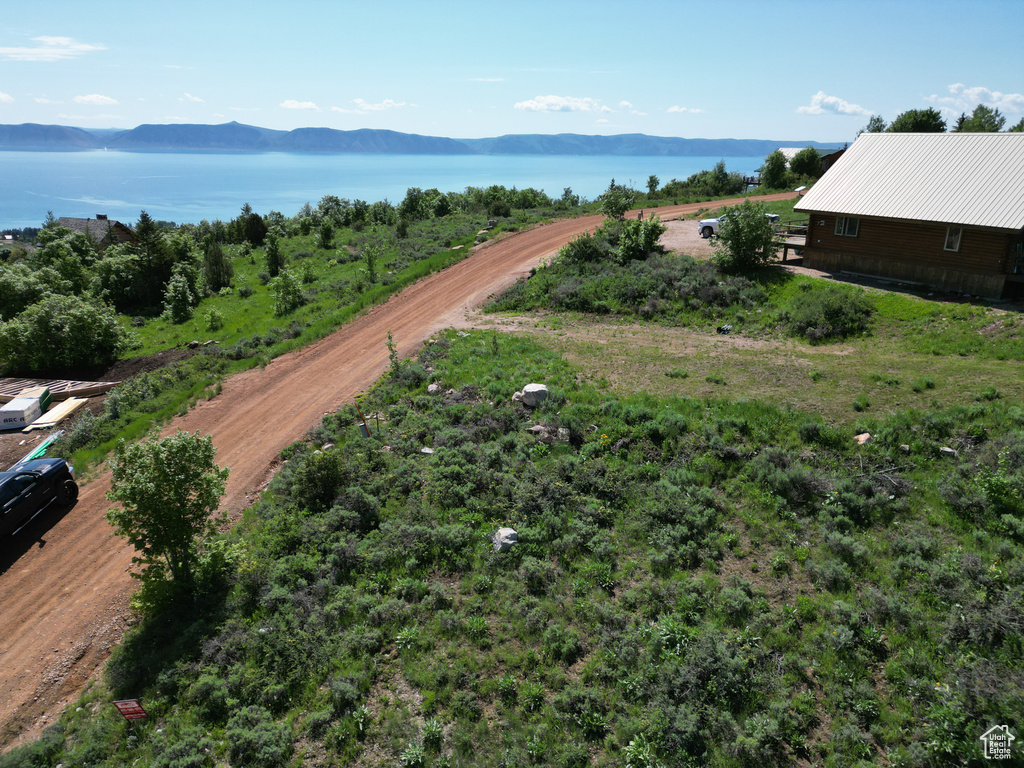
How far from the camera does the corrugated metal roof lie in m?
24.9

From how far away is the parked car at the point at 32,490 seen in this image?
48.0 feet

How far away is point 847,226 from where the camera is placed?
2988 centimetres

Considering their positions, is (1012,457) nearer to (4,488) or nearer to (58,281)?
(4,488)

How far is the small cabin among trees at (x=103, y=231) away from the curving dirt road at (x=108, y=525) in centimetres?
3628

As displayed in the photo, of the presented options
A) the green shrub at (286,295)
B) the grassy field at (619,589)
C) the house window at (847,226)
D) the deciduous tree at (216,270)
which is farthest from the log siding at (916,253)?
the deciduous tree at (216,270)

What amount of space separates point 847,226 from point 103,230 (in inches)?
2636

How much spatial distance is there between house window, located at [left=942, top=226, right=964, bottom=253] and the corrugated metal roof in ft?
2.35

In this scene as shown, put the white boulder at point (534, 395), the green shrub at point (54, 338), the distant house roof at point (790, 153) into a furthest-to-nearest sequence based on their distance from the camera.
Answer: the distant house roof at point (790, 153) → the green shrub at point (54, 338) → the white boulder at point (534, 395)

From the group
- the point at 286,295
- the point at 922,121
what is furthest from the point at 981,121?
the point at 286,295

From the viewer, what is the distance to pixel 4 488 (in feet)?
48.3

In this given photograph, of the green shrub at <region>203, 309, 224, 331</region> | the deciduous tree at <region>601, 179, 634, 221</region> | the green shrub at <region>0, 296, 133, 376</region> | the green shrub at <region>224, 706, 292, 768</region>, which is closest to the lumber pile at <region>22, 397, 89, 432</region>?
the green shrub at <region>0, 296, 133, 376</region>

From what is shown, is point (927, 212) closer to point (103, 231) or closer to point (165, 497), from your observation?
Answer: point (165, 497)

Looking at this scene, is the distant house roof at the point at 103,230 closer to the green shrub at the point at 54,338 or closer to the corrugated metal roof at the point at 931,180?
the green shrub at the point at 54,338

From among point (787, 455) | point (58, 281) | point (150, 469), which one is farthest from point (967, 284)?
point (58, 281)
